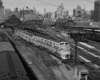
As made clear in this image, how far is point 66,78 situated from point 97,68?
238 inches

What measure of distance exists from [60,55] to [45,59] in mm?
2406

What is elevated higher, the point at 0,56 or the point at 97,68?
the point at 0,56

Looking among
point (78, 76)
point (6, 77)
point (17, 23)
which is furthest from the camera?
point (17, 23)

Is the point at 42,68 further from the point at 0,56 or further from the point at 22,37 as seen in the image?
the point at 22,37

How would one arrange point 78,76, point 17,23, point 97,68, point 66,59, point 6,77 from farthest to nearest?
point 17,23, point 66,59, point 97,68, point 78,76, point 6,77

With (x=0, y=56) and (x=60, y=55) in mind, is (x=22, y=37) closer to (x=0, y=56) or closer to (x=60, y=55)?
(x=60, y=55)

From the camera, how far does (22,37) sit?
47062mm

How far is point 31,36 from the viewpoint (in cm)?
3822

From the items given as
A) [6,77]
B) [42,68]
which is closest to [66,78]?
[42,68]

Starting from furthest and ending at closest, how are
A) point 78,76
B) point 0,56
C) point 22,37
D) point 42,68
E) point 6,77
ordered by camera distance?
point 22,37 < point 42,68 < point 78,76 < point 0,56 < point 6,77

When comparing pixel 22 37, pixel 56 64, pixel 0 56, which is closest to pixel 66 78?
pixel 56 64

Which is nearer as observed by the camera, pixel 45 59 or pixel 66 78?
pixel 66 78

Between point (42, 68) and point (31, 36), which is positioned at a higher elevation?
point (31, 36)

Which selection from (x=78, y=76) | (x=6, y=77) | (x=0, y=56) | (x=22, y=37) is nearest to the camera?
(x=6, y=77)
